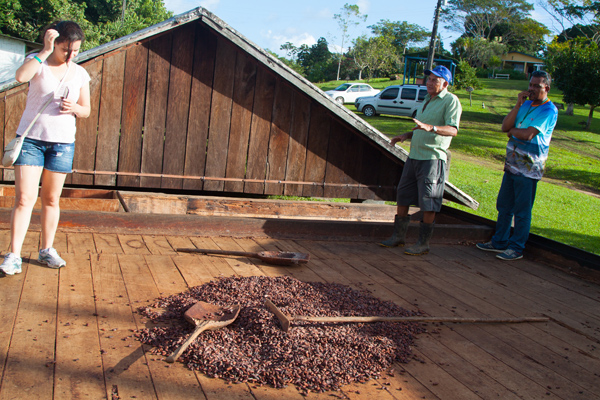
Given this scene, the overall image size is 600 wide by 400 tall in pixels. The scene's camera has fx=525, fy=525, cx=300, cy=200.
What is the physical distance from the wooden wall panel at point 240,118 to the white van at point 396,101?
19.7m

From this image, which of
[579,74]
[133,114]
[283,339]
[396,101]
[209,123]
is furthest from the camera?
[396,101]

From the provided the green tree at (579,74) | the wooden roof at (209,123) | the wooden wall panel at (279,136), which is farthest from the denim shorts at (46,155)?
the green tree at (579,74)

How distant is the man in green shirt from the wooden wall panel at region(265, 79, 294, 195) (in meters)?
1.92

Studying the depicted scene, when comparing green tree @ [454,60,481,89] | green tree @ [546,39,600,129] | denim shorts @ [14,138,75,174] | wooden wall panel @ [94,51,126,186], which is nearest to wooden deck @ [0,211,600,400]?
denim shorts @ [14,138,75,174]

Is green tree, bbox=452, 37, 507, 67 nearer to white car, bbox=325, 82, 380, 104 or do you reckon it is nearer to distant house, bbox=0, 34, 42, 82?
white car, bbox=325, 82, 380, 104

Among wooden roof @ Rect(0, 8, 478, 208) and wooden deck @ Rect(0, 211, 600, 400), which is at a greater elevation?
wooden roof @ Rect(0, 8, 478, 208)

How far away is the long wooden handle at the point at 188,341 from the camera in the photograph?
257cm

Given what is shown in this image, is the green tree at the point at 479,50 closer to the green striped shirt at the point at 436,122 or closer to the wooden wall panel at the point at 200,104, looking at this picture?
the wooden wall panel at the point at 200,104

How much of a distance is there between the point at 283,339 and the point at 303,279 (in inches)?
53.8

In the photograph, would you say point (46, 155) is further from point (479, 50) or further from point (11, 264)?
point (479, 50)

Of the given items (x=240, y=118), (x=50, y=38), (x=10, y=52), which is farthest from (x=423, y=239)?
(x=10, y=52)

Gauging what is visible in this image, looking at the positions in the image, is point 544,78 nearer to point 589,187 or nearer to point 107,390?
point 107,390

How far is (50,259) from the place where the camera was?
373cm

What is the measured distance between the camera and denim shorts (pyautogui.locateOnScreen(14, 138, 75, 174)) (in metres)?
3.52
